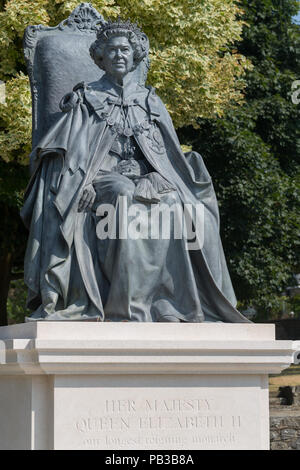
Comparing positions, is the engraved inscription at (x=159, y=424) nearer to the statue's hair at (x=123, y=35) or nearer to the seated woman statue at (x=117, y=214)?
the seated woman statue at (x=117, y=214)

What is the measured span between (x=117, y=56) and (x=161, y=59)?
6.47 metres

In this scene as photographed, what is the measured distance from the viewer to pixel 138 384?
647cm

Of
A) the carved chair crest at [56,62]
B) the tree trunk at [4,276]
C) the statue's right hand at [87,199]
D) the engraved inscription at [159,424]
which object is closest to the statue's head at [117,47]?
the carved chair crest at [56,62]

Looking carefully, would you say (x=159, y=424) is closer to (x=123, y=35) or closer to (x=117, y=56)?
(x=117, y=56)

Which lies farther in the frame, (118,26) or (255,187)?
(255,187)

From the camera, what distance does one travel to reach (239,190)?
690 inches

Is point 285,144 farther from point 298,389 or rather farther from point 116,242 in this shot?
point 116,242

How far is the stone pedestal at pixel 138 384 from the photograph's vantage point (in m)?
6.28

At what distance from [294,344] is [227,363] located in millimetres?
532

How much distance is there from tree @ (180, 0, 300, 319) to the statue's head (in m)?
9.87

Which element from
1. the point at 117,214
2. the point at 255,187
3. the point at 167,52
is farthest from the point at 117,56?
the point at 255,187

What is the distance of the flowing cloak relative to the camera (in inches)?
270

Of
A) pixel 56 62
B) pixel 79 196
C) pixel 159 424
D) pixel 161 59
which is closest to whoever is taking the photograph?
pixel 159 424
